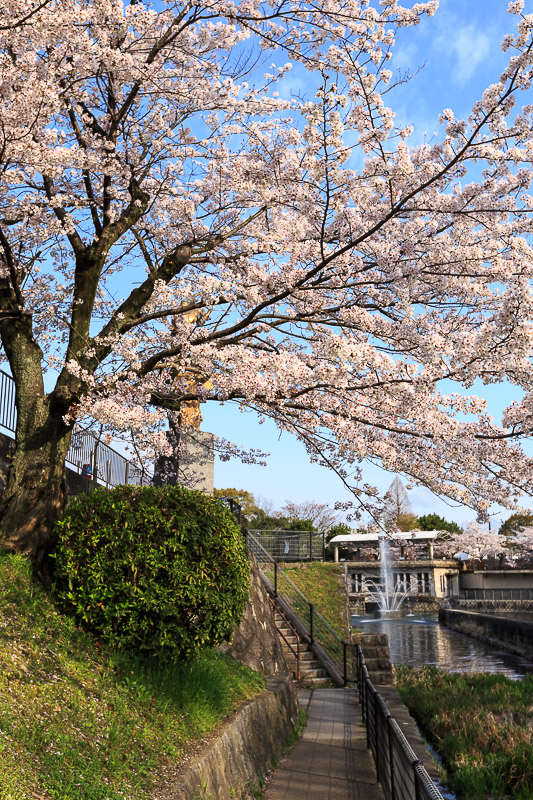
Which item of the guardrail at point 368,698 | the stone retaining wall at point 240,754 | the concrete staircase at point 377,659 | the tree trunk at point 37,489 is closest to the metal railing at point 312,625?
the guardrail at point 368,698

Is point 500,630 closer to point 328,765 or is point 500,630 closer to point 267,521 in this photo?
point 328,765

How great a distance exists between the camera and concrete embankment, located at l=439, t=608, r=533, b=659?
26.5 meters

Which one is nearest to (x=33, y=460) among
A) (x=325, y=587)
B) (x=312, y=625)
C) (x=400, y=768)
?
(x=400, y=768)

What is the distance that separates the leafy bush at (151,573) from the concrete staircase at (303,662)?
407 inches

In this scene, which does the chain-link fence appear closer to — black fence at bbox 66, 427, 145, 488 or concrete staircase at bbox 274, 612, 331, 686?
concrete staircase at bbox 274, 612, 331, 686

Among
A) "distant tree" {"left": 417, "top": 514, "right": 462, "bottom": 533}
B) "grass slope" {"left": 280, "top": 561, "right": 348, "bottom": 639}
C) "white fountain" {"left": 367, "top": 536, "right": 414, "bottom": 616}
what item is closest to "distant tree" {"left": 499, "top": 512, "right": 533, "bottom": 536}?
"distant tree" {"left": 417, "top": 514, "right": 462, "bottom": 533}

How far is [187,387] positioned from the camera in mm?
12148

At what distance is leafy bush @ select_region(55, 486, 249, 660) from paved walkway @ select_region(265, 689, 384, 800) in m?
2.03

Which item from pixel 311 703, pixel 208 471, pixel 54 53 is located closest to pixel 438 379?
pixel 54 53

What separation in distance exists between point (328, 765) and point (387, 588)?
204ft

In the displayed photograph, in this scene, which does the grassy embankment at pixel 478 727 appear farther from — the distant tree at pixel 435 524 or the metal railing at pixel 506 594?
the distant tree at pixel 435 524

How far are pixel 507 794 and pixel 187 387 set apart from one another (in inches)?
312

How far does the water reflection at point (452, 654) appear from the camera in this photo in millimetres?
22438

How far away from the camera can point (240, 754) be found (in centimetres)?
739
